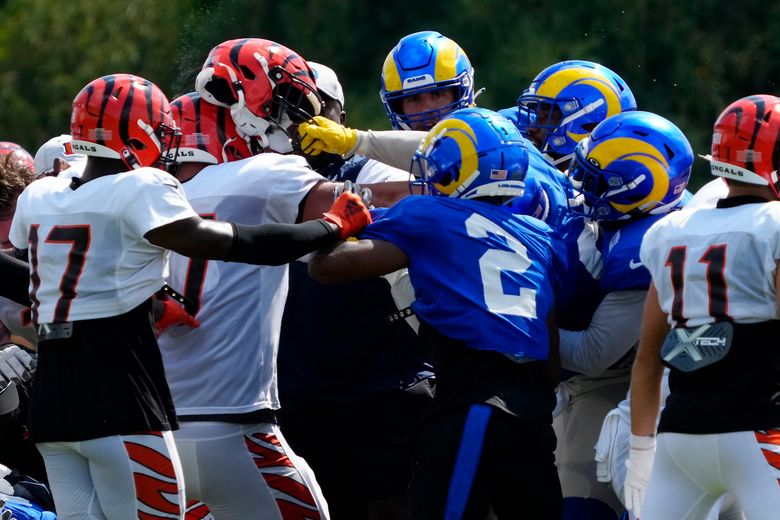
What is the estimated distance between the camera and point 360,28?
41.6 ft

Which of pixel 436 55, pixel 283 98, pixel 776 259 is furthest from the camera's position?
pixel 436 55

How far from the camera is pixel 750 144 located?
408cm

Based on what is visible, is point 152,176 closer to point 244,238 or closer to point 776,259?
point 244,238

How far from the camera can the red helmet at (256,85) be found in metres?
4.79

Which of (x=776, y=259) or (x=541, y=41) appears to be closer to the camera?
(x=776, y=259)

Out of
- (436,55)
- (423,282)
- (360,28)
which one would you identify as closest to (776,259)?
(423,282)

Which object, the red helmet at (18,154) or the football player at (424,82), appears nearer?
the football player at (424,82)

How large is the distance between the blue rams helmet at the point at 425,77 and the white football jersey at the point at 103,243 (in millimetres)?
1865

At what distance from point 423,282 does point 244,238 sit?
0.57 meters

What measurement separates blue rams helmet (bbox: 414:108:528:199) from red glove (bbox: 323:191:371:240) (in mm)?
257

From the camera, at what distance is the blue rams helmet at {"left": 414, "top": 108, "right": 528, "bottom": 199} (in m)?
4.34

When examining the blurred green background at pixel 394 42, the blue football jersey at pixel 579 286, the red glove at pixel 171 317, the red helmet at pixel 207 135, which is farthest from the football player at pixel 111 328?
the blurred green background at pixel 394 42

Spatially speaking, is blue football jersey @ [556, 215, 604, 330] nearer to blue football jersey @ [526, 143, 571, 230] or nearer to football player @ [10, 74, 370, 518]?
blue football jersey @ [526, 143, 571, 230]

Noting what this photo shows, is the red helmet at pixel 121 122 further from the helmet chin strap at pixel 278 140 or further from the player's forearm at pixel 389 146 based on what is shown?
the player's forearm at pixel 389 146
